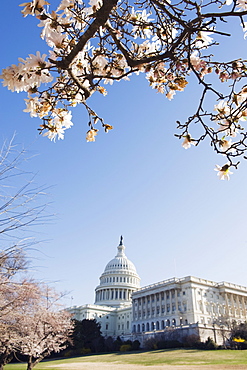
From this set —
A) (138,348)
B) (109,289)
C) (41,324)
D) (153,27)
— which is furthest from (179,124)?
(109,289)

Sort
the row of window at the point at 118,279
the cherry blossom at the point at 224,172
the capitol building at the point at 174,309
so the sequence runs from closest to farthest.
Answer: the cherry blossom at the point at 224,172 → the capitol building at the point at 174,309 → the row of window at the point at 118,279

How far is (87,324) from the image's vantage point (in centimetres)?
6312

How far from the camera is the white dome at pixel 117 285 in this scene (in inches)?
3935

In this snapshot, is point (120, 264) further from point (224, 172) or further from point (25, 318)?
point (224, 172)

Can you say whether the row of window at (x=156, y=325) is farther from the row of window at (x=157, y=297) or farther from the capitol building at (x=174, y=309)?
the row of window at (x=157, y=297)

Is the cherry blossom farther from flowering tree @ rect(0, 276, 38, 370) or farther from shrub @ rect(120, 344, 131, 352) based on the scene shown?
shrub @ rect(120, 344, 131, 352)

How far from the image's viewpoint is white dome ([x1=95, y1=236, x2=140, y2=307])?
3935 inches

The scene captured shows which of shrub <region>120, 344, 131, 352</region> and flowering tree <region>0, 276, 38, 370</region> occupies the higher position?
flowering tree <region>0, 276, 38, 370</region>

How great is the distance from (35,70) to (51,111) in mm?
1171

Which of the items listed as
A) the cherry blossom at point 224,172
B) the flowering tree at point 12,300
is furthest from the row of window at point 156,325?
the cherry blossom at point 224,172

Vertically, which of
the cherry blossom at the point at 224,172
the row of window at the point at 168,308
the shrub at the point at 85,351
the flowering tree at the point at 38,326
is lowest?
the shrub at the point at 85,351

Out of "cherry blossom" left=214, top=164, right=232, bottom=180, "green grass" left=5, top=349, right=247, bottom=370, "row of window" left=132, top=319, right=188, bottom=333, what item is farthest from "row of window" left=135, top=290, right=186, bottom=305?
"cherry blossom" left=214, top=164, right=232, bottom=180

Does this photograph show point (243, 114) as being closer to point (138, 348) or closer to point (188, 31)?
point (188, 31)

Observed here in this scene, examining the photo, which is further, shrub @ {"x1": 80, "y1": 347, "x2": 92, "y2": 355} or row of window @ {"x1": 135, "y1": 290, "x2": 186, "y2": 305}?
row of window @ {"x1": 135, "y1": 290, "x2": 186, "y2": 305}
